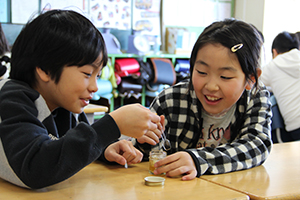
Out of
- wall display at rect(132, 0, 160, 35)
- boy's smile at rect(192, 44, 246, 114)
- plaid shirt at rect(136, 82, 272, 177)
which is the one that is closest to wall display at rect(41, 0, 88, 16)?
wall display at rect(132, 0, 160, 35)

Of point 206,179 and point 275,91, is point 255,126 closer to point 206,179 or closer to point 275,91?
point 206,179

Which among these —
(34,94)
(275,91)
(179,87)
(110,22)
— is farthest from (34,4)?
(34,94)

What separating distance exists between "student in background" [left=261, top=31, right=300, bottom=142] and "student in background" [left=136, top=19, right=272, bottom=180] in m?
1.43

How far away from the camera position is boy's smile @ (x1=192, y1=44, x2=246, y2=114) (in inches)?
45.8

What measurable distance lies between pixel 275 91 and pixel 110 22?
2.72 metres

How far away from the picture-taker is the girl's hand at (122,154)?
1.05m

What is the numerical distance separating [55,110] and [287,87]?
239 cm

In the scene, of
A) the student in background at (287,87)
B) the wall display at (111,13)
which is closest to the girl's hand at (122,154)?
the student in background at (287,87)

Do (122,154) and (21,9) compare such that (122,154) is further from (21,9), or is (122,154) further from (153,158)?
(21,9)

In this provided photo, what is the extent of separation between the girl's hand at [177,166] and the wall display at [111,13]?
3955 mm

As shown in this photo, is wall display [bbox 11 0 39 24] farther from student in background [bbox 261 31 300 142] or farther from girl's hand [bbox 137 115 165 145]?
girl's hand [bbox 137 115 165 145]

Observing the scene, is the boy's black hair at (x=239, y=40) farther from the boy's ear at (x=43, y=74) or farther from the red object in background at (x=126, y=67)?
the red object in background at (x=126, y=67)

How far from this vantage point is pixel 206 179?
0.96m

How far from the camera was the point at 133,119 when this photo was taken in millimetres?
873
